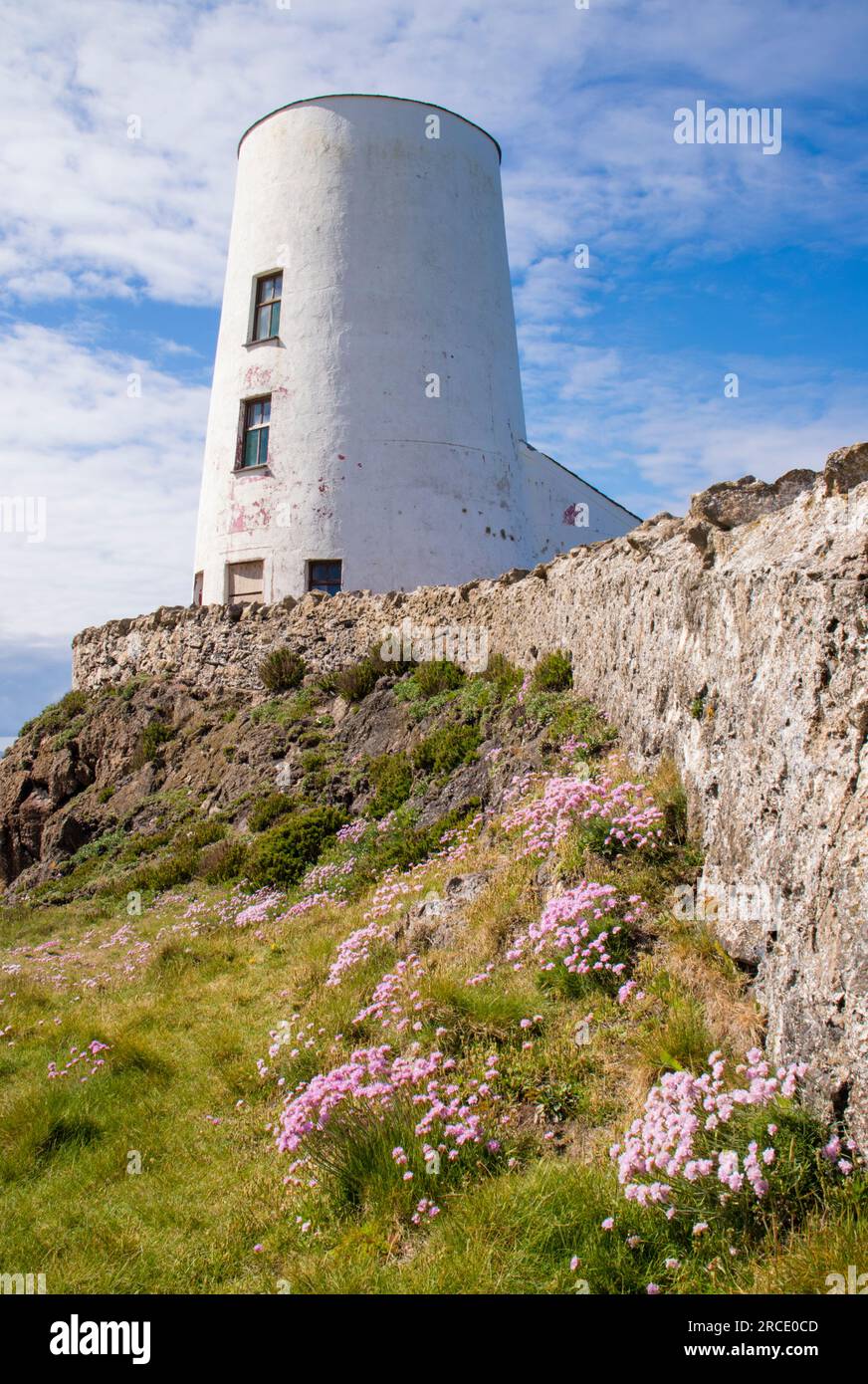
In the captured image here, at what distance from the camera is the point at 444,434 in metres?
23.9

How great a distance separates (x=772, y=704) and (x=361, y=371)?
19.7 m

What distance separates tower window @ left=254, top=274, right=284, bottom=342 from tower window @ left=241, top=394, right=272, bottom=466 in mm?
1645

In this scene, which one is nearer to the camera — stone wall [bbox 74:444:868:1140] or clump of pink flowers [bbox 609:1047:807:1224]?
clump of pink flowers [bbox 609:1047:807:1224]

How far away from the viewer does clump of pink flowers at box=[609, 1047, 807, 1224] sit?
4.32 metres

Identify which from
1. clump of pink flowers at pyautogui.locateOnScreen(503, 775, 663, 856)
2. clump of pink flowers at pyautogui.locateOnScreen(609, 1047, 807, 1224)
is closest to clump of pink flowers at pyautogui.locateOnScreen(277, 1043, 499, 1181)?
clump of pink flowers at pyautogui.locateOnScreen(609, 1047, 807, 1224)

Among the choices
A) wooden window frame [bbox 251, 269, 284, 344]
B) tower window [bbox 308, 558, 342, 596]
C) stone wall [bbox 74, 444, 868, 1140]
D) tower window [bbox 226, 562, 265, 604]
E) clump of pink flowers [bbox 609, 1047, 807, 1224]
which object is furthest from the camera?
wooden window frame [bbox 251, 269, 284, 344]

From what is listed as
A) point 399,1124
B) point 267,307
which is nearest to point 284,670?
point 267,307

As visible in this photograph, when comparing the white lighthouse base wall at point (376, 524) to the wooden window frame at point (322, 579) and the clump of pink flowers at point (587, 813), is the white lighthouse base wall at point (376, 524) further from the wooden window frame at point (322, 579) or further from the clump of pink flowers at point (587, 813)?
the clump of pink flowers at point (587, 813)

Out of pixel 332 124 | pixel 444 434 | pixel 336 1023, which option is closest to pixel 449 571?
pixel 444 434

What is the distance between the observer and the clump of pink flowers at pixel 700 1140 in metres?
4.32

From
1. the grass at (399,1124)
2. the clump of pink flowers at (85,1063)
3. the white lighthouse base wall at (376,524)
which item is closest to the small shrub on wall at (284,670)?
the white lighthouse base wall at (376,524)

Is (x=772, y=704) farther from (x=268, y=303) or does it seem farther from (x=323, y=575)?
(x=268, y=303)

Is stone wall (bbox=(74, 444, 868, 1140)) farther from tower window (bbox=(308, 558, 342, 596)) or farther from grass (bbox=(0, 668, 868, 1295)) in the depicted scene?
tower window (bbox=(308, 558, 342, 596))

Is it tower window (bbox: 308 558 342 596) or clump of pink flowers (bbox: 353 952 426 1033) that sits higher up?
tower window (bbox: 308 558 342 596)
